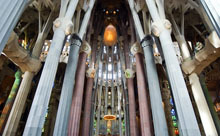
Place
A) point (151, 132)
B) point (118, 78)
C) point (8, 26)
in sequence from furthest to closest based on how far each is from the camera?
1. point (118, 78)
2. point (151, 132)
3. point (8, 26)

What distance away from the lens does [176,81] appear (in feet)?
17.8

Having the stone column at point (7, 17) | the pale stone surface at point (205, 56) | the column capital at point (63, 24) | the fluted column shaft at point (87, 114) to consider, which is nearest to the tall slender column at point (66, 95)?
the column capital at point (63, 24)

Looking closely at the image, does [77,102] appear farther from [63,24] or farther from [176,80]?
[176,80]

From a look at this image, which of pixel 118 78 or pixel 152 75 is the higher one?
pixel 118 78

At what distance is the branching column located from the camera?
462 centimetres

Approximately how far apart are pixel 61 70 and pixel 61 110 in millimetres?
10860

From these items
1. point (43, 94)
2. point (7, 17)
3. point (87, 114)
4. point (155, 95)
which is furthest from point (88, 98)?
point (7, 17)

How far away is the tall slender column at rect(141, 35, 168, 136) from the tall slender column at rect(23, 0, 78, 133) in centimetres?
486

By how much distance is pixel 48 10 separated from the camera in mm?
11367

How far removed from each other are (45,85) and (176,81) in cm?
499

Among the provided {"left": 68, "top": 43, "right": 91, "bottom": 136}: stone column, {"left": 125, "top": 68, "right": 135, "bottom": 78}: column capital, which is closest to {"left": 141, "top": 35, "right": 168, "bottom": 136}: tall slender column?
{"left": 68, "top": 43, "right": 91, "bottom": 136}: stone column

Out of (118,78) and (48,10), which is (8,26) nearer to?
(48,10)

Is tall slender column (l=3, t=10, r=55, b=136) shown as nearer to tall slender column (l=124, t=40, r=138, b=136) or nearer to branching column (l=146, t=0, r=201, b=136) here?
branching column (l=146, t=0, r=201, b=136)

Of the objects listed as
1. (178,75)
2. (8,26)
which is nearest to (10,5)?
(8,26)
